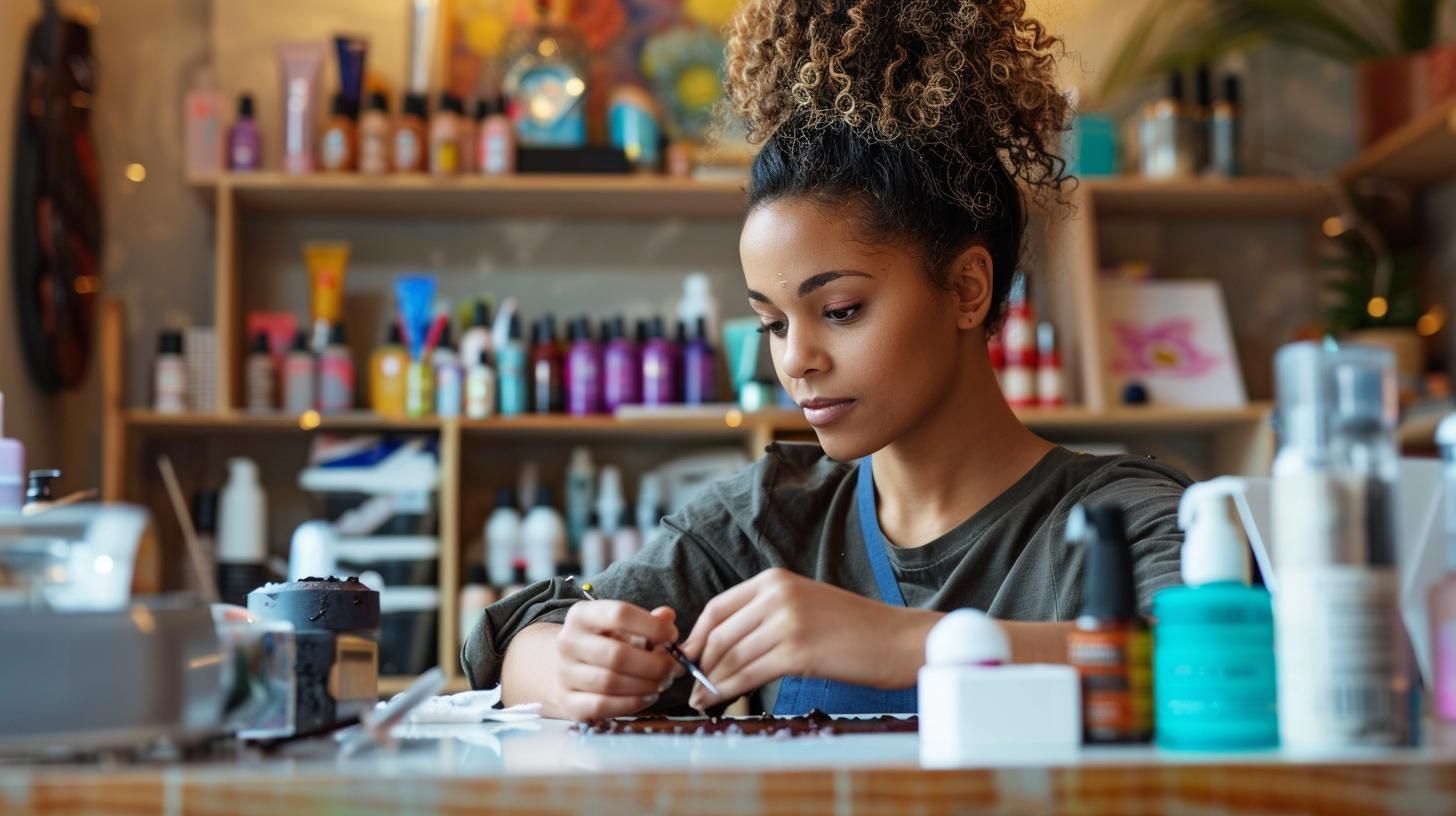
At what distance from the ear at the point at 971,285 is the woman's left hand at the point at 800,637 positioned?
0.58 meters

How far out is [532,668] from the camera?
1.28 m

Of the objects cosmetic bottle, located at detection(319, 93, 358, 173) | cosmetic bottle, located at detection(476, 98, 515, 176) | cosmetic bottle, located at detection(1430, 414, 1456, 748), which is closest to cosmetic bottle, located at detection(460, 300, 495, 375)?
cosmetic bottle, located at detection(476, 98, 515, 176)

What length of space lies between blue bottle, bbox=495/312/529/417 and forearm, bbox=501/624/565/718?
1.55 meters

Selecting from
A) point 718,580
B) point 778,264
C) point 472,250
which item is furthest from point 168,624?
point 472,250

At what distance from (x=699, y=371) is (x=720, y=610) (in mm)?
1994

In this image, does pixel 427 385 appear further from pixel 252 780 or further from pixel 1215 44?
pixel 252 780

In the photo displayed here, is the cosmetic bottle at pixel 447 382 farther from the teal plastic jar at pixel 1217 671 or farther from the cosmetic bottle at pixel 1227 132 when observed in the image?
the teal plastic jar at pixel 1217 671

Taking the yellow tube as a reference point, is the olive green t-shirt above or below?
below

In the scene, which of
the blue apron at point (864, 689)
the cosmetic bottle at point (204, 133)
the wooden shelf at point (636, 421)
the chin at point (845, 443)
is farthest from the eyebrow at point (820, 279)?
the cosmetic bottle at point (204, 133)

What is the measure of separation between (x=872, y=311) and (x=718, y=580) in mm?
336

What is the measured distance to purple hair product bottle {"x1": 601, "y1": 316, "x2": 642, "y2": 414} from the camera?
2.93 meters

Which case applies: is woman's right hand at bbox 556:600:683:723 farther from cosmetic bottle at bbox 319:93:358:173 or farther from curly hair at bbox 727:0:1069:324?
cosmetic bottle at bbox 319:93:358:173

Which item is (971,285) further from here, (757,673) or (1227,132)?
(1227,132)

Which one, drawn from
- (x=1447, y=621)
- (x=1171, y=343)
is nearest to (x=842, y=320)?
(x=1447, y=621)
